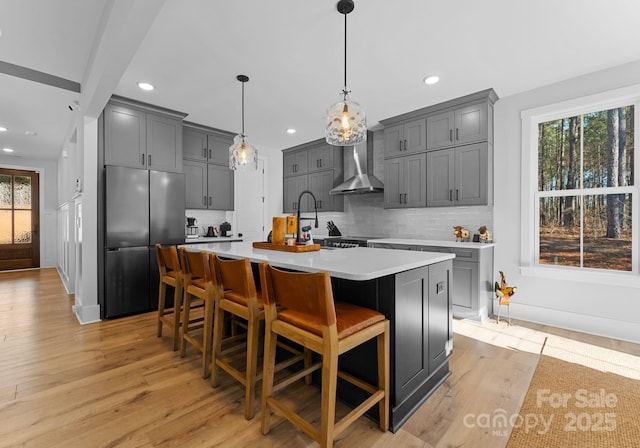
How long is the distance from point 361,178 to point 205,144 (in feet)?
8.68

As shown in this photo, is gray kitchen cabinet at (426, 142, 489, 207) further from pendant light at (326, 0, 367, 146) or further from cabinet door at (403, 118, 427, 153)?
pendant light at (326, 0, 367, 146)

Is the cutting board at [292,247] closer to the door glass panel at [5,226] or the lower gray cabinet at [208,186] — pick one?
the lower gray cabinet at [208,186]

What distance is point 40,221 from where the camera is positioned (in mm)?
7066

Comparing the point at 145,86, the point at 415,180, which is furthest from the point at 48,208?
the point at 415,180

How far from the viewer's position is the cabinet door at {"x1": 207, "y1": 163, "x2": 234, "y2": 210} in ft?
16.9

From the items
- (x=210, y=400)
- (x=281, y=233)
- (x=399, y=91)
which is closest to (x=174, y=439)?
(x=210, y=400)

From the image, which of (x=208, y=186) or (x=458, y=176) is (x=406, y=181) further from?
(x=208, y=186)

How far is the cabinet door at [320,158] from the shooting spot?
18.3 feet

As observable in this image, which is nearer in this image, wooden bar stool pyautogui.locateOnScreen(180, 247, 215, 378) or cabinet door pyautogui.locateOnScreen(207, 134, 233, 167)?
wooden bar stool pyautogui.locateOnScreen(180, 247, 215, 378)

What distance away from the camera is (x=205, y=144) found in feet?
16.6

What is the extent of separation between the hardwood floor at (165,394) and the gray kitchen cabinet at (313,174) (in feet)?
10.6

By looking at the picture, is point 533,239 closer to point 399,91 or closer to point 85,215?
point 399,91

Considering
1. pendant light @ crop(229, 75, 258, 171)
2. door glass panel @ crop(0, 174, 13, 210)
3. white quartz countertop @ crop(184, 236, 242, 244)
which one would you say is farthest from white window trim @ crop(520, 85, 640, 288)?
door glass panel @ crop(0, 174, 13, 210)

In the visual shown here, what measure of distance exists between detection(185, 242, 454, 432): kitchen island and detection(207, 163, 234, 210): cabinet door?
349 cm
